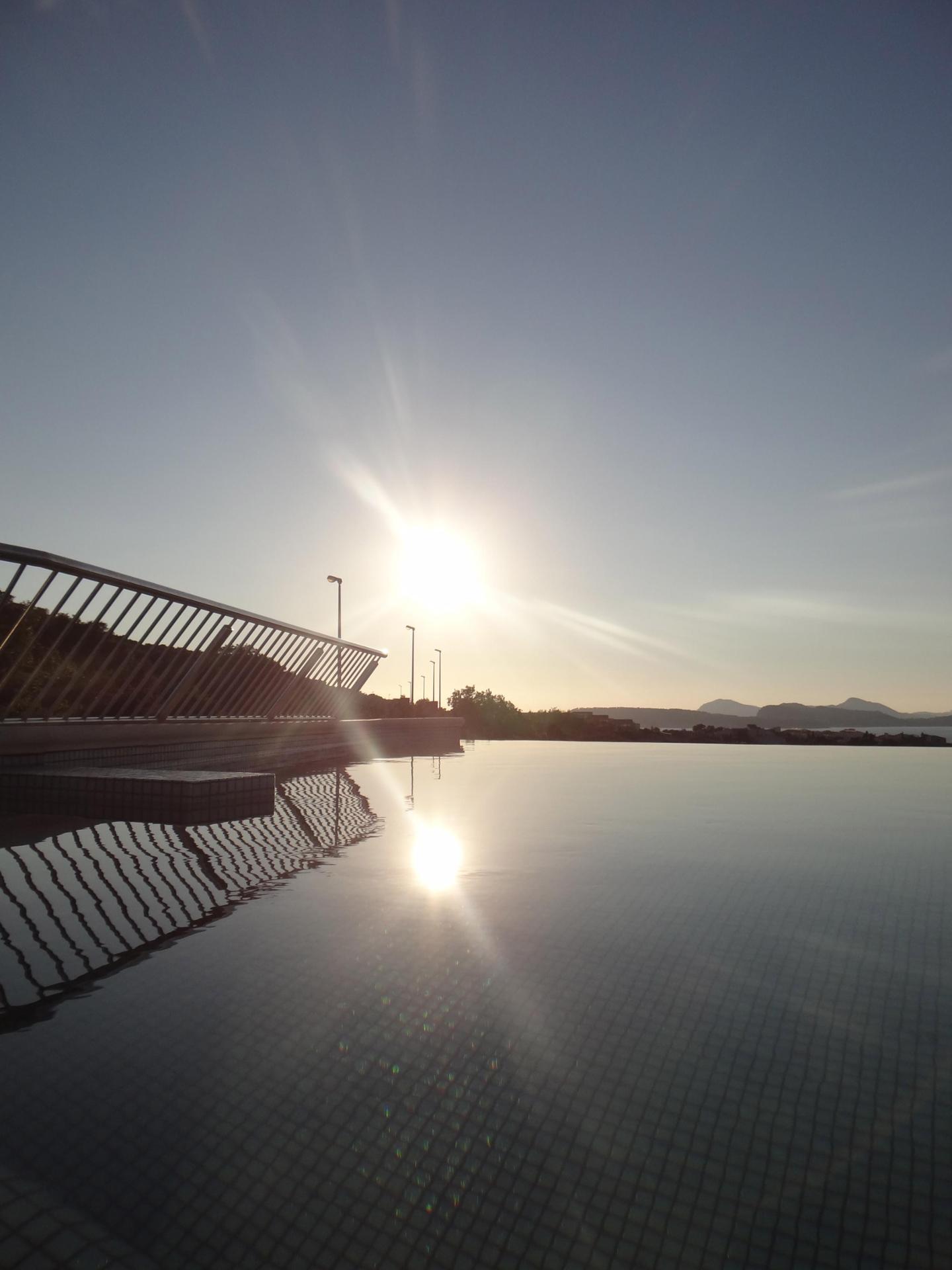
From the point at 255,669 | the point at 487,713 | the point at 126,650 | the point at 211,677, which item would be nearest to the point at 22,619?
the point at 126,650

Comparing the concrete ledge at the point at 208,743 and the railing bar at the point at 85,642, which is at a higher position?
the railing bar at the point at 85,642

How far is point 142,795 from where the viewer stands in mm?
8750

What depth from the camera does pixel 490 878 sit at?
572cm

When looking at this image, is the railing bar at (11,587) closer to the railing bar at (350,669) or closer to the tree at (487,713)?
the railing bar at (350,669)

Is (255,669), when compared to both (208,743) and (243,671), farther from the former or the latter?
(208,743)

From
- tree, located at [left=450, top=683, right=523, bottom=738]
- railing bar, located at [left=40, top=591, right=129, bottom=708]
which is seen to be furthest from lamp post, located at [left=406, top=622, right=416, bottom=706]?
railing bar, located at [left=40, top=591, right=129, bottom=708]

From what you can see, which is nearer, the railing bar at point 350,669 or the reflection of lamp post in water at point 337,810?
the reflection of lamp post in water at point 337,810

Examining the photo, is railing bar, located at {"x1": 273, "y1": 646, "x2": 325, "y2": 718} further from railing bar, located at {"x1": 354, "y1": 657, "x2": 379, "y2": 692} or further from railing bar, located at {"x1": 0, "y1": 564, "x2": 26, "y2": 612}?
railing bar, located at {"x1": 0, "y1": 564, "x2": 26, "y2": 612}

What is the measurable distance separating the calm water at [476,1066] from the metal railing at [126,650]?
245 inches

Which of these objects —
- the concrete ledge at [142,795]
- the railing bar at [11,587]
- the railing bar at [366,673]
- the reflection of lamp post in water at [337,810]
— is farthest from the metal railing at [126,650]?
the railing bar at [366,673]

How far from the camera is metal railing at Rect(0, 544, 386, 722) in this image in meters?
11.1

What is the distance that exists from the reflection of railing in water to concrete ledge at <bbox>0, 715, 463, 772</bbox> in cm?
395

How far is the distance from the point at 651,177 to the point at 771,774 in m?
11.8

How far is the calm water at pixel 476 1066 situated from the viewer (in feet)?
6.30
